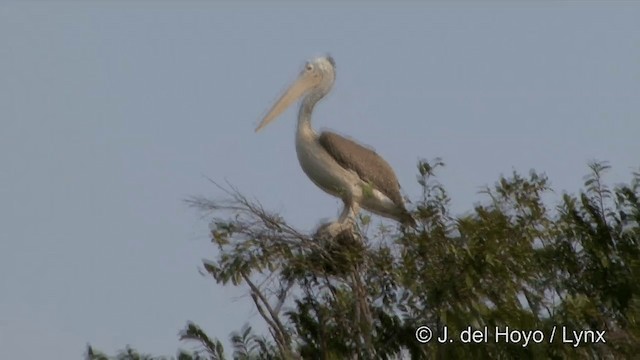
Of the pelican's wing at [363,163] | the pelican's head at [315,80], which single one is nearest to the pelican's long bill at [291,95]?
the pelican's head at [315,80]

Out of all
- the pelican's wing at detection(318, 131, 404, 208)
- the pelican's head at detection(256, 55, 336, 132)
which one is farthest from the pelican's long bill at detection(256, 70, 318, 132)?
the pelican's wing at detection(318, 131, 404, 208)

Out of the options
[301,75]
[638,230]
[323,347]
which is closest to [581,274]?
[638,230]

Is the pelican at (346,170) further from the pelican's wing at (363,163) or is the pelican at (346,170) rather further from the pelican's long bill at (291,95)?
the pelican's long bill at (291,95)

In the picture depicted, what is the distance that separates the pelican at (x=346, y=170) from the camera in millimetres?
24297

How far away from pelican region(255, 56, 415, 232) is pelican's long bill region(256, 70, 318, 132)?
518 mm

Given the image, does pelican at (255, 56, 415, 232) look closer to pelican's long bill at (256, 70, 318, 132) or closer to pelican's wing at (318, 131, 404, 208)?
pelican's wing at (318, 131, 404, 208)

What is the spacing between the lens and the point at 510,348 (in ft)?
68.1

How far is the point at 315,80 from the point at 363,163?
1.25 metres

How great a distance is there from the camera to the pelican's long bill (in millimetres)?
25672

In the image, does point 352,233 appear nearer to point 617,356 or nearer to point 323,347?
point 323,347

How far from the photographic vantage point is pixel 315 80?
25.6 metres

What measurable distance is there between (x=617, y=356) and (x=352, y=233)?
303 cm

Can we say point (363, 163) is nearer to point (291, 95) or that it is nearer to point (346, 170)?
point (346, 170)

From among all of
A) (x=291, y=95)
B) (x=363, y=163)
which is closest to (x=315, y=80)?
(x=291, y=95)
